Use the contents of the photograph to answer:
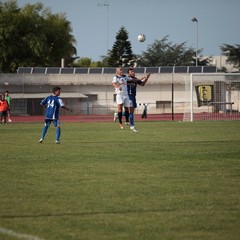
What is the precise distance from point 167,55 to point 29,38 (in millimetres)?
29494

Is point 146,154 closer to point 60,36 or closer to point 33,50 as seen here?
point 33,50

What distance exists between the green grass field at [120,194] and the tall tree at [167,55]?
92325 mm

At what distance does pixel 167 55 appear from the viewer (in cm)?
10881

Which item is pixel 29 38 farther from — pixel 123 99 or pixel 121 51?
pixel 123 99

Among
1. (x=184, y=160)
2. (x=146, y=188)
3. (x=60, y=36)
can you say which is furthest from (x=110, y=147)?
(x=60, y=36)

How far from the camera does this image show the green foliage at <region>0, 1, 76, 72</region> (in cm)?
8531

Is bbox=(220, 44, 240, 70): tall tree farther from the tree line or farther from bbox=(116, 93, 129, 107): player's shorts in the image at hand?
bbox=(116, 93, 129, 107): player's shorts

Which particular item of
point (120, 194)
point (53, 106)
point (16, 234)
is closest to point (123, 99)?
point (53, 106)

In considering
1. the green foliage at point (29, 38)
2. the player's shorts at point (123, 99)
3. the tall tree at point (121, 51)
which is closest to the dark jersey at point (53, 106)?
the player's shorts at point (123, 99)

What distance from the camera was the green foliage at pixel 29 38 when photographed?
280ft

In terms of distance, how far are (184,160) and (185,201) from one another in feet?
15.8

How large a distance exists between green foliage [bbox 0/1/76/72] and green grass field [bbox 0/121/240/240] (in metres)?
71.3

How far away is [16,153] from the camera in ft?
49.5

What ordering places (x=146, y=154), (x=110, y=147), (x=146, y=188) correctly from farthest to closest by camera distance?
(x=110, y=147), (x=146, y=154), (x=146, y=188)
